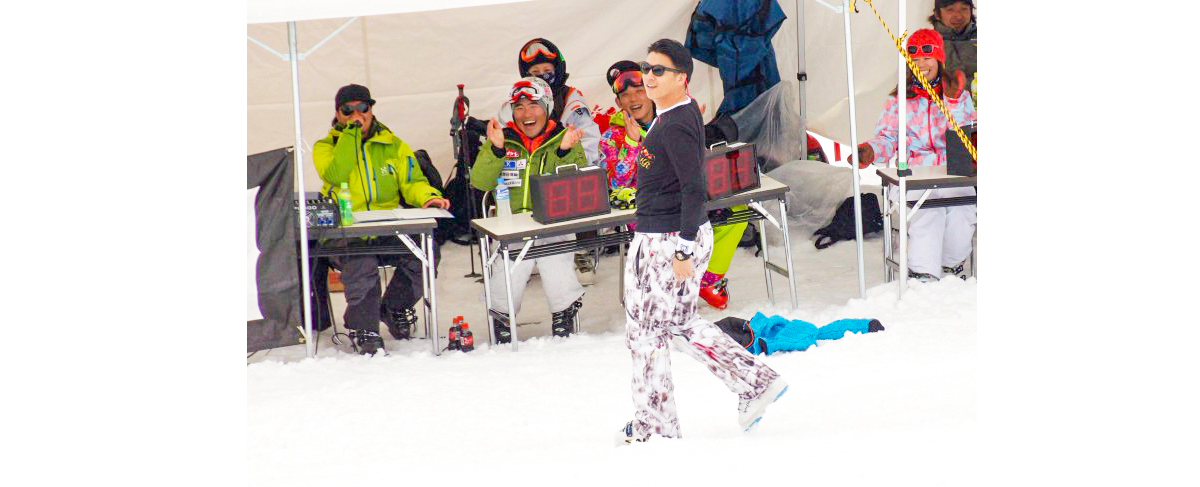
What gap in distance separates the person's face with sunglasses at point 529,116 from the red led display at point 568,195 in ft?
1.53

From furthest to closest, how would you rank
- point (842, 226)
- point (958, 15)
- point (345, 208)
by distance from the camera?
point (842, 226), point (958, 15), point (345, 208)

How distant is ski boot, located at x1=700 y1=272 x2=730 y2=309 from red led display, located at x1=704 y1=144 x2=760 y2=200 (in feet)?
1.85

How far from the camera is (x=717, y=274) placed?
5.84 meters

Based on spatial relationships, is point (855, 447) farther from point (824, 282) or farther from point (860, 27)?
point (860, 27)

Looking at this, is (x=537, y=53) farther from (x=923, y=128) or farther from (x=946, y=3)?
(x=946, y=3)

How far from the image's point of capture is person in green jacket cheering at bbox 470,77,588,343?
217 inches

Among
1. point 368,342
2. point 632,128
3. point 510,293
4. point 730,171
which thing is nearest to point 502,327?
Answer: point 510,293

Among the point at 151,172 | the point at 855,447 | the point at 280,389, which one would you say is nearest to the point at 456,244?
the point at 280,389

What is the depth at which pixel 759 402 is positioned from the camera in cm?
345

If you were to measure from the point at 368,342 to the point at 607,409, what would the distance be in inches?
61.5

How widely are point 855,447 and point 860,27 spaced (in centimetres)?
462

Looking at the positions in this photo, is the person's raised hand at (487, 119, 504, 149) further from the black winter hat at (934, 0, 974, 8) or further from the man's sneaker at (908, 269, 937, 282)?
the black winter hat at (934, 0, 974, 8)

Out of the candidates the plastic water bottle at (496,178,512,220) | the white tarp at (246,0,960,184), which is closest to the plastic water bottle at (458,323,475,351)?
the plastic water bottle at (496,178,512,220)

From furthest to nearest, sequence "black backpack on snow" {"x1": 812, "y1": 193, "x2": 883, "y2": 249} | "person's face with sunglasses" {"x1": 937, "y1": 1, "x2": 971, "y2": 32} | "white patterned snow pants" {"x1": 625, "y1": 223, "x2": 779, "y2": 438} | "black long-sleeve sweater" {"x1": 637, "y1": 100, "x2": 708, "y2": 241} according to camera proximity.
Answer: "black backpack on snow" {"x1": 812, "y1": 193, "x2": 883, "y2": 249}, "person's face with sunglasses" {"x1": 937, "y1": 1, "x2": 971, "y2": 32}, "white patterned snow pants" {"x1": 625, "y1": 223, "x2": 779, "y2": 438}, "black long-sleeve sweater" {"x1": 637, "y1": 100, "x2": 708, "y2": 241}
